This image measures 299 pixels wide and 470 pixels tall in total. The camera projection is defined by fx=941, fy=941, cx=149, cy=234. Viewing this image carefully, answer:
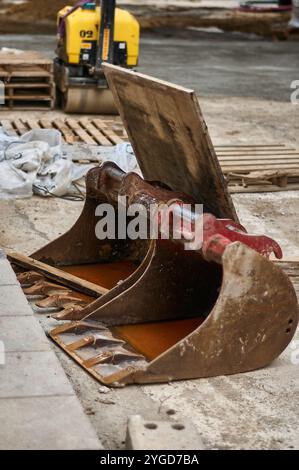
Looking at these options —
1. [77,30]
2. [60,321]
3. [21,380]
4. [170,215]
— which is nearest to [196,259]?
[170,215]

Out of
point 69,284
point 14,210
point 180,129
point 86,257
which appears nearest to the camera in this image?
point 180,129

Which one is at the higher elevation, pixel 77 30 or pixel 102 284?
pixel 77 30

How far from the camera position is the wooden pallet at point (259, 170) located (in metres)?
8.94

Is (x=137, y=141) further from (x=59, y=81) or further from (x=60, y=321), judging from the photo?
(x=59, y=81)

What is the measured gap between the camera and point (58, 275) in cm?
610

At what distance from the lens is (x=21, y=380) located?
443cm

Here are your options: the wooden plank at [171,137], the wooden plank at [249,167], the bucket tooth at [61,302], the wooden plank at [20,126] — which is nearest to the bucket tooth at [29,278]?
the bucket tooth at [61,302]

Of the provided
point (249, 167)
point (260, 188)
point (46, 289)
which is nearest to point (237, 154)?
point (249, 167)

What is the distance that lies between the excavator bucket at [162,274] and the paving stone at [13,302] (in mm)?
250

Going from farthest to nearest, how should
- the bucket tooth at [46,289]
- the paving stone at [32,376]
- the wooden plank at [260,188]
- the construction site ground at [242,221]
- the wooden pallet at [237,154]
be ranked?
1. the wooden pallet at [237,154]
2. the wooden plank at [260,188]
3. the bucket tooth at [46,289]
4. the construction site ground at [242,221]
5. the paving stone at [32,376]

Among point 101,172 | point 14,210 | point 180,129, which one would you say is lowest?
point 14,210

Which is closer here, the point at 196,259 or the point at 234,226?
the point at 234,226

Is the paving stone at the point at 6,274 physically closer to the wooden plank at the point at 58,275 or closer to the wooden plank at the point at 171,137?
the wooden plank at the point at 58,275

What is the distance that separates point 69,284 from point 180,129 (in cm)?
128
